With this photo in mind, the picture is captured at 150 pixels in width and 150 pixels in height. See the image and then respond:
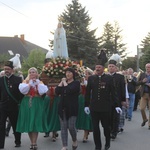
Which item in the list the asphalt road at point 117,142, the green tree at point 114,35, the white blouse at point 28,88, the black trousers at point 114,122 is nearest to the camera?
the white blouse at point 28,88

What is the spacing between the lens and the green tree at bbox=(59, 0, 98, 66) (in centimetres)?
3666

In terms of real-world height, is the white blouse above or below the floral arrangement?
below

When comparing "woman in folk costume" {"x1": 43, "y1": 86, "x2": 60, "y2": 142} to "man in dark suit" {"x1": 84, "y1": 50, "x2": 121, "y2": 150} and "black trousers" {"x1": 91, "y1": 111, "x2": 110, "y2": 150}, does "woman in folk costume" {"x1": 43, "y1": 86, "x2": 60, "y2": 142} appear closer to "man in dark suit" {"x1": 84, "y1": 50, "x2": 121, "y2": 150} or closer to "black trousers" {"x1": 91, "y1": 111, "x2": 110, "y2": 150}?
"man in dark suit" {"x1": 84, "y1": 50, "x2": 121, "y2": 150}

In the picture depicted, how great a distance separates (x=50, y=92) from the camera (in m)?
8.12

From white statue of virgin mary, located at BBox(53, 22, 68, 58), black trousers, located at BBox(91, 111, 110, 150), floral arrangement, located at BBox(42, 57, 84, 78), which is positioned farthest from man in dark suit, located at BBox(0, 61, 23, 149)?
white statue of virgin mary, located at BBox(53, 22, 68, 58)

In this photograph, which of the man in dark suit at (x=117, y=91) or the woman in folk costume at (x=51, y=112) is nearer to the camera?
the woman in folk costume at (x=51, y=112)

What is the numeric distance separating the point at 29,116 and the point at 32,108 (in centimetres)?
19

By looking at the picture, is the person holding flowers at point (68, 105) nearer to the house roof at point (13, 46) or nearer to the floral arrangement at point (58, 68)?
the floral arrangement at point (58, 68)

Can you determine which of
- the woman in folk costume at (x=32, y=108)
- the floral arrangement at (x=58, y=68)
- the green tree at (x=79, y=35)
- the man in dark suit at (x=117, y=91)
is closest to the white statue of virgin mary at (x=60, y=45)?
the floral arrangement at (x=58, y=68)

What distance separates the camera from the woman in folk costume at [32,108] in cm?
726

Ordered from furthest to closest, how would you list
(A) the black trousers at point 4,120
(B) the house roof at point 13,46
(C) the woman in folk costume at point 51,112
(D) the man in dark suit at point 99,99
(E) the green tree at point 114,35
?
(E) the green tree at point 114,35
(B) the house roof at point 13,46
(C) the woman in folk costume at point 51,112
(A) the black trousers at point 4,120
(D) the man in dark suit at point 99,99

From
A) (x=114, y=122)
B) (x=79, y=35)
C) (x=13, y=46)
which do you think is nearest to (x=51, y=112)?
(x=114, y=122)

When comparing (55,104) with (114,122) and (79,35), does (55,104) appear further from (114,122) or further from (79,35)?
(79,35)

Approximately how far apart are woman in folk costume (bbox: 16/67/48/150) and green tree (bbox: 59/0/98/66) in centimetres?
2864
